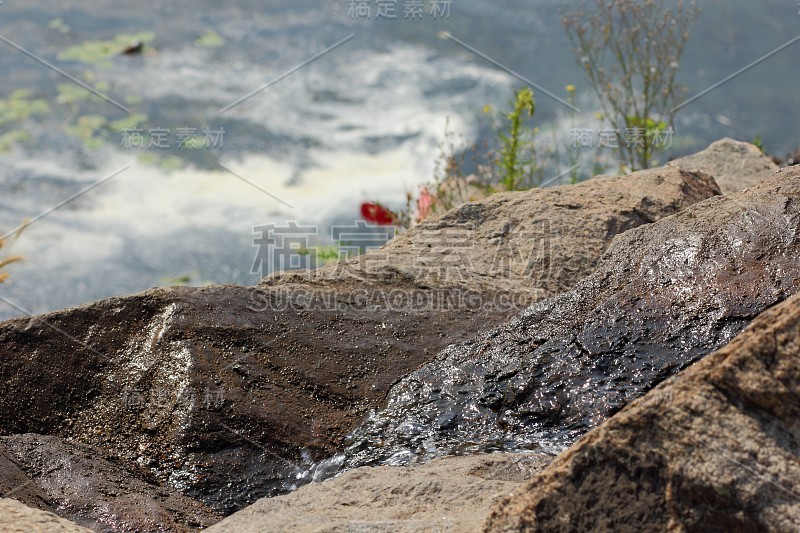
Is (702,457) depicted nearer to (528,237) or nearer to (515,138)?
(528,237)

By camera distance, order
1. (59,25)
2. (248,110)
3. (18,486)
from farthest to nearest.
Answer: (59,25) → (248,110) → (18,486)

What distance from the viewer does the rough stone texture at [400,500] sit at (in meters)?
2.13

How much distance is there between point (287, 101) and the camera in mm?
10172

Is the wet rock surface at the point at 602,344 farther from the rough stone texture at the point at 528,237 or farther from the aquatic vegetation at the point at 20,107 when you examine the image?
the aquatic vegetation at the point at 20,107

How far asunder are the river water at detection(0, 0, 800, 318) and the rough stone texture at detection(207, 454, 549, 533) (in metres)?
5.22

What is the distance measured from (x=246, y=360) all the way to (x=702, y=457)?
1980 millimetres

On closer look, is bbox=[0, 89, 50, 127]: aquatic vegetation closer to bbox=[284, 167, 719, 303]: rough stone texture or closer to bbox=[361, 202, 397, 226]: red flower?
bbox=[361, 202, 397, 226]: red flower

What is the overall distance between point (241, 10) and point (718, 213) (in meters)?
9.64

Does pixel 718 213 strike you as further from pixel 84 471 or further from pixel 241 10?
pixel 241 10

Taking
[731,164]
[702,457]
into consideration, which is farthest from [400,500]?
[731,164]

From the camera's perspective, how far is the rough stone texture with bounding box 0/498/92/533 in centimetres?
216

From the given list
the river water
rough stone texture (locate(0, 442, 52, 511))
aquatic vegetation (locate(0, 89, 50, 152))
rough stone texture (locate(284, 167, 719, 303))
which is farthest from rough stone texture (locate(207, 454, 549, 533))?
aquatic vegetation (locate(0, 89, 50, 152))

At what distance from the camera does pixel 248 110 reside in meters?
9.95

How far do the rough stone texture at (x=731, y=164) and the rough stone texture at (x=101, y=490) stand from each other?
Answer: 3560 millimetres
